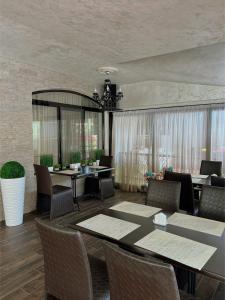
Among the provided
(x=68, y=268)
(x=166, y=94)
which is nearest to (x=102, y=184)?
(x=166, y=94)

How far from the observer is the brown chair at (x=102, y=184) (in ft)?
17.1

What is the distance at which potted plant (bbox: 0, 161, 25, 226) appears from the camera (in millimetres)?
3654

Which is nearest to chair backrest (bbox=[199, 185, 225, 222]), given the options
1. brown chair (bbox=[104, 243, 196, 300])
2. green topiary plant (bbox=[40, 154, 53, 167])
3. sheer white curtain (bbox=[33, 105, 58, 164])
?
brown chair (bbox=[104, 243, 196, 300])

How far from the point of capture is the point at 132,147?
19.8 feet

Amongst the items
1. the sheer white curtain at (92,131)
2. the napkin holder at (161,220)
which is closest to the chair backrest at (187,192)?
the napkin holder at (161,220)

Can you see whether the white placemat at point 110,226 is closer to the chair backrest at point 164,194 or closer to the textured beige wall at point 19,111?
the chair backrest at point 164,194

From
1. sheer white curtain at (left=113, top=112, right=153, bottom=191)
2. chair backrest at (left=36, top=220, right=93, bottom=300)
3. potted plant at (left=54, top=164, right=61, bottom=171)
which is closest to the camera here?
chair backrest at (left=36, top=220, right=93, bottom=300)

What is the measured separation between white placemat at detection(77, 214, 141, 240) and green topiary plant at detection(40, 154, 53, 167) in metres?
2.80

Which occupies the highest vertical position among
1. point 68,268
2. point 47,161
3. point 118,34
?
point 118,34

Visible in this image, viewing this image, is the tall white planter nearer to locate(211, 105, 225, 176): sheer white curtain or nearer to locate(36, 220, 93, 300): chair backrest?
locate(36, 220, 93, 300): chair backrest

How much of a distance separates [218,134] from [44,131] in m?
3.58

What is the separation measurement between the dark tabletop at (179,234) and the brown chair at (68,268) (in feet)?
1.01

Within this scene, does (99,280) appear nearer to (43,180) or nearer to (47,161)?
(43,180)

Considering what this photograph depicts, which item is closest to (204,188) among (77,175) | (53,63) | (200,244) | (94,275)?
(200,244)
